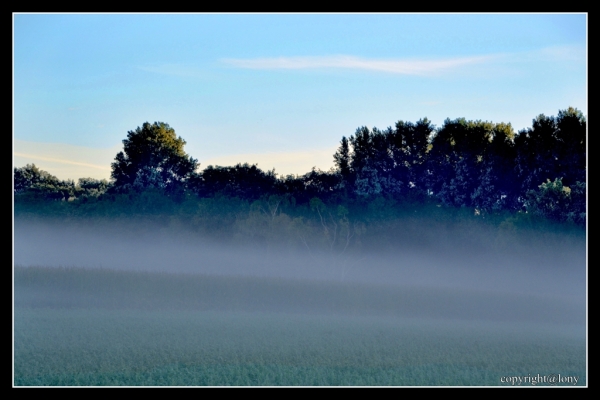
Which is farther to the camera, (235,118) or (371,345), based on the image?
(235,118)

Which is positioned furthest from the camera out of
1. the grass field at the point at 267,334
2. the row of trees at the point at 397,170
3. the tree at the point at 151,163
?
the tree at the point at 151,163

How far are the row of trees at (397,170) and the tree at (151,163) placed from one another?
6cm

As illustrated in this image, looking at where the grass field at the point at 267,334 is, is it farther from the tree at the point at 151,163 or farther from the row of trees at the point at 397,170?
the tree at the point at 151,163

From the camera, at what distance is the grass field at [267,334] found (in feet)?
47.5

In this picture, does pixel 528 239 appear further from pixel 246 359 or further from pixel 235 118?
pixel 246 359

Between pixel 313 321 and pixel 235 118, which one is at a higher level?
pixel 235 118

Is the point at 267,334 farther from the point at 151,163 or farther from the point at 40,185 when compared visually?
the point at 40,185

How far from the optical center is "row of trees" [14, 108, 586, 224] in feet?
111

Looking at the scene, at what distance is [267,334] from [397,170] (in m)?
20.7

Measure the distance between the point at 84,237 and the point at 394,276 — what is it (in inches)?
675

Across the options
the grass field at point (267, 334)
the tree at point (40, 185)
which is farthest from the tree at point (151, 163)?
the grass field at point (267, 334)

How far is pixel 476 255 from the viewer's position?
1286 inches

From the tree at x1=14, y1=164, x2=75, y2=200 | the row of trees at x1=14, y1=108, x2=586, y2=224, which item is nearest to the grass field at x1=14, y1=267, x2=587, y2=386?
the row of trees at x1=14, y1=108, x2=586, y2=224

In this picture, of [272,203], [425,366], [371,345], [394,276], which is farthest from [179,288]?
[425,366]
